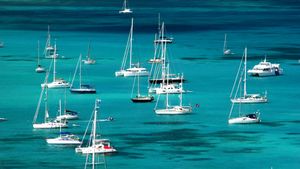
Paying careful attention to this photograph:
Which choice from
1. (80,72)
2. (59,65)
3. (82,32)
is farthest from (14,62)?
(82,32)

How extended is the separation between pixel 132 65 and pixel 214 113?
26.8m

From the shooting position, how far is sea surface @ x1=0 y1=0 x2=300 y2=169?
81688mm

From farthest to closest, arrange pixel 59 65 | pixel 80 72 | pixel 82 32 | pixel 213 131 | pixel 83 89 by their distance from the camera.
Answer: pixel 82 32 < pixel 59 65 < pixel 80 72 < pixel 83 89 < pixel 213 131

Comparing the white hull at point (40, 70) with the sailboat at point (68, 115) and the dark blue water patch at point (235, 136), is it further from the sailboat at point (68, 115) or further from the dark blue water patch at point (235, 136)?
the dark blue water patch at point (235, 136)

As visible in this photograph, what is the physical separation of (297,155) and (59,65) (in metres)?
48.5

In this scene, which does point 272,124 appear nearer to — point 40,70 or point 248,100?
point 248,100

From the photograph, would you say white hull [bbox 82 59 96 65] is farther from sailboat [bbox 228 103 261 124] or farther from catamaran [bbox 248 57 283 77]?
sailboat [bbox 228 103 261 124]

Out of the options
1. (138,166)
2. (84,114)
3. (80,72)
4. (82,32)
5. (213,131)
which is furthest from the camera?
(82,32)

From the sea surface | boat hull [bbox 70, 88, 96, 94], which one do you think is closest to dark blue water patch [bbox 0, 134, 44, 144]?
the sea surface

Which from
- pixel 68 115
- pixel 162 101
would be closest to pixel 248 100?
pixel 162 101

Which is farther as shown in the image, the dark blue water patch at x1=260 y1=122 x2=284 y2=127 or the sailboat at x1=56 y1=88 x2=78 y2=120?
the dark blue water patch at x1=260 y1=122 x2=284 y2=127

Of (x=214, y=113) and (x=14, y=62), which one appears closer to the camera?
(x=214, y=113)

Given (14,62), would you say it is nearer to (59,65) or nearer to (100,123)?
(59,65)

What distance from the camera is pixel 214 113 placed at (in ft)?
323
